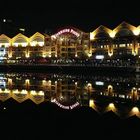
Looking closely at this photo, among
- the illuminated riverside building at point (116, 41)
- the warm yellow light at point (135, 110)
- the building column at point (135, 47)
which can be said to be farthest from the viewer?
the illuminated riverside building at point (116, 41)

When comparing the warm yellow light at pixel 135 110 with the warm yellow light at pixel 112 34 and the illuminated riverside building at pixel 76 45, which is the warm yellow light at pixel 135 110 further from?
the warm yellow light at pixel 112 34

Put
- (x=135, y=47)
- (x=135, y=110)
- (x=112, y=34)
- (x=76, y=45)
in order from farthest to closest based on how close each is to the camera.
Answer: (x=76, y=45) → (x=112, y=34) → (x=135, y=47) → (x=135, y=110)

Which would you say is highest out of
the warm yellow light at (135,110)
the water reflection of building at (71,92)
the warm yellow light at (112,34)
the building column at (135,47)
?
the warm yellow light at (112,34)

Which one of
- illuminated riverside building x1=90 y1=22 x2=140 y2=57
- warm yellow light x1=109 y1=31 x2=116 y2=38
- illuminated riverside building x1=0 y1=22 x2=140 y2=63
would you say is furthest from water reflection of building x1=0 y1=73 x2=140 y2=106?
warm yellow light x1=109 y1=31 x2=116 y2=38

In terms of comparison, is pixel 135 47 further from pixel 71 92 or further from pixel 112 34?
pixel 71 92

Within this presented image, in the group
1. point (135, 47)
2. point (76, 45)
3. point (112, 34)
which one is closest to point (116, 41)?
point (112, 34)

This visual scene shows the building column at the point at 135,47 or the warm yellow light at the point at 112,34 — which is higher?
A: the warm yellow light at the point at 112,34

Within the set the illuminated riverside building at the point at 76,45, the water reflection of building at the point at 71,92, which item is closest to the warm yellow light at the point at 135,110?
the water reflection of building at the point at 71,92

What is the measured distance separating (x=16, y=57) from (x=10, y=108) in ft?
202

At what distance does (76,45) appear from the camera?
65250 mm

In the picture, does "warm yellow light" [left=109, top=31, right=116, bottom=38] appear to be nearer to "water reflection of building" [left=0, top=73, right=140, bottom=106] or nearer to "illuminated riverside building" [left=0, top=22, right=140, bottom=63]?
"illuminated riverside building" [left=0, top=22, right=140, bottom=63]

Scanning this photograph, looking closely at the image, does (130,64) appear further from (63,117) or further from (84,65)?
(63,117)

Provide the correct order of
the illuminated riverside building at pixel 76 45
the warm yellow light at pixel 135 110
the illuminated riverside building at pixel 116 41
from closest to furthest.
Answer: the warm yellow light at pixel 135 110 → the illuminated riverside building at pixel 116 41 → the illuminated riverside building at pixel 76 45

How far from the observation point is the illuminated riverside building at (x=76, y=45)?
2264 inches
